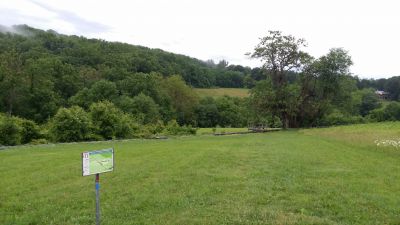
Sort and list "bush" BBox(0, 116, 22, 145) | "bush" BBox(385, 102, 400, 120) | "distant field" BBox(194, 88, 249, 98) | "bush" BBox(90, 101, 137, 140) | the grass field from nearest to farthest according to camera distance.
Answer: the grass field → "bush" BBox(0, 116, 22, 145) → "bush" BBox(90, 101, 137, 140) → "bush" BBox(385, 102, 400, 120) → "distant field" BBox(194, 88, 249, 98)

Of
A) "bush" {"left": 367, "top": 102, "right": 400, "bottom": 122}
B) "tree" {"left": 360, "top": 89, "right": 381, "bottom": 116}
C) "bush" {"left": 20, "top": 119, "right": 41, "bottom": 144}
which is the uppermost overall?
"tree" {"left": 360, "top": 89, "right": 381, "bottom": 116}

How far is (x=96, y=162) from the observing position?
6.45m

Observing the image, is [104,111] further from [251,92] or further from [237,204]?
[237,204]

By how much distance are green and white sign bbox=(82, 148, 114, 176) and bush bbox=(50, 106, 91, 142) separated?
89.4 ft

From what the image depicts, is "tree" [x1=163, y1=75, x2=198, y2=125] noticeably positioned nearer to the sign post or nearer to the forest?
the forest

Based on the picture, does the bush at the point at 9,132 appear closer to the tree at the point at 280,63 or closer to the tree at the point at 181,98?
the tree at the point at 280,63

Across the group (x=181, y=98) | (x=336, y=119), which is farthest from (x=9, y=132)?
(x=181, y=98)

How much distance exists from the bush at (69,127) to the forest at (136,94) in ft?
0.28

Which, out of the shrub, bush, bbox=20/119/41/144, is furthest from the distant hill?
bush, bbox=20/119/41/144

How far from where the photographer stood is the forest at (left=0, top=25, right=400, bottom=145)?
1441 inches

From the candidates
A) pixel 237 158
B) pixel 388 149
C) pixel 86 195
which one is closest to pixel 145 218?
pixel 86 195

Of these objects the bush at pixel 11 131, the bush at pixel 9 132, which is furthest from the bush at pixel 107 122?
the bush at pixel 9 132

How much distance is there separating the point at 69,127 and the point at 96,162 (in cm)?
2764

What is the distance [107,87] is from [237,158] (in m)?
58.6
